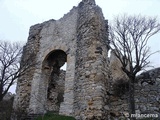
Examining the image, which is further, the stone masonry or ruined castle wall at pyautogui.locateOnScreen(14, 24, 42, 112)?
ruined castle wall at pyautogui.locateOnScreen(14, 24, 42, 112)

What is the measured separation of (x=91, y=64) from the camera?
8852mm

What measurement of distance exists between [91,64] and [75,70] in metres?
0.87

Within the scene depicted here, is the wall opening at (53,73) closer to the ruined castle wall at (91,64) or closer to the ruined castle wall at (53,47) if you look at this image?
the ruined castle wall at (53,47)

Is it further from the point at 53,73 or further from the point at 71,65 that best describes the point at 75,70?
the point at 53,73

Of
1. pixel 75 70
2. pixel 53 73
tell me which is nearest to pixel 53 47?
pixel 53 73

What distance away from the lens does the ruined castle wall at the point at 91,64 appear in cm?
820

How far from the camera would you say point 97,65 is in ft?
28.6

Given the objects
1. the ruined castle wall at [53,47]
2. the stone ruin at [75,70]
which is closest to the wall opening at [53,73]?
the stone ruin at [75,70]

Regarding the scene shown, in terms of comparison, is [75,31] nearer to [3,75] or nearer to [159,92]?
[3,75]

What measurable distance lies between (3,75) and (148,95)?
616cm

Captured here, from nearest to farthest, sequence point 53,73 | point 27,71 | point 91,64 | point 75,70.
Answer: point 91,64
point 75,70
point 27,71
point 53,73

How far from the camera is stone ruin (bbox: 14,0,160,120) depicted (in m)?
8.39

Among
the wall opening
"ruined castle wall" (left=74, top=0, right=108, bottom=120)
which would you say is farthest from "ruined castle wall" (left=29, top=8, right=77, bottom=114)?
"ruined castle wall" (left=74, top=0, right=108, bottom=120)

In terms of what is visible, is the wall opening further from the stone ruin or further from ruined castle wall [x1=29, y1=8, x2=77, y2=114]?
ruined castle wall [x1=29, y1=8, x2=77, y2=114]
